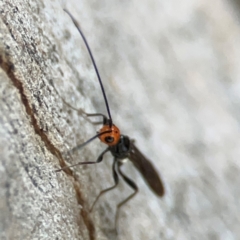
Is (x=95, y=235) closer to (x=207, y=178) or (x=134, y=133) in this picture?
(x=134, y=133)

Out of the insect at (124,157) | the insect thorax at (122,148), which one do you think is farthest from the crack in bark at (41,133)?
the insect thorax at (122,148)

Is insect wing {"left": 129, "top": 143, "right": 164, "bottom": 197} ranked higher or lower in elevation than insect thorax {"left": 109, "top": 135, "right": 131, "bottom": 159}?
lower

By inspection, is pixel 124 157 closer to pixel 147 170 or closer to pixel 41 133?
pixel 147 170

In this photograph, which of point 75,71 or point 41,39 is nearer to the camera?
point 41,39

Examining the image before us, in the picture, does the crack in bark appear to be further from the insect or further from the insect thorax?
the insect thorax

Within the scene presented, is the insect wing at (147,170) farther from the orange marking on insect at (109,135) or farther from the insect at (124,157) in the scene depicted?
the orange marking on insect at (109,135)

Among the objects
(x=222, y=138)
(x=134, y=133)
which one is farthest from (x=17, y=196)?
(x=222, y=138)

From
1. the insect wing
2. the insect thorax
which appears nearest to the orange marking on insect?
the insect thorax
